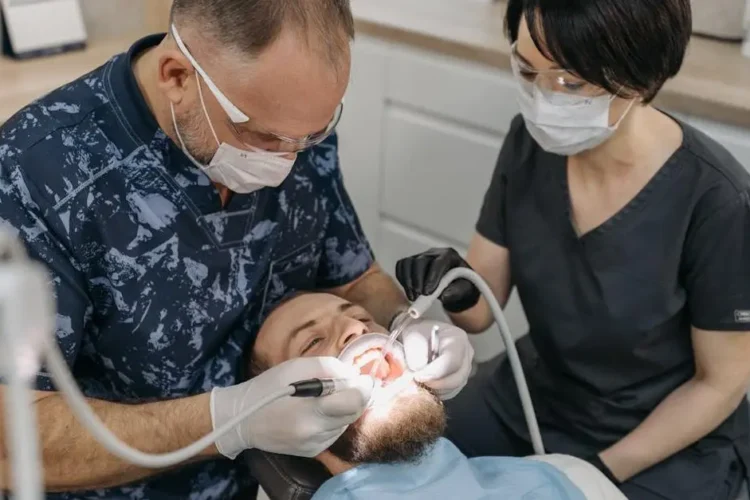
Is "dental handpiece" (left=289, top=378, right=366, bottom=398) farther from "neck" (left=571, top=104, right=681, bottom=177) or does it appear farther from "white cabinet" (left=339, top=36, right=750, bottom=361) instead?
"white cabinet" (left=339, top=36, right=750, bottom=361)

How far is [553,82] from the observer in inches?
57.0

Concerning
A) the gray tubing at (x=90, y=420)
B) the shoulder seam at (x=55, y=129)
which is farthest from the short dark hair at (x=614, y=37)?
the gray tubing at (x=90, y=420)

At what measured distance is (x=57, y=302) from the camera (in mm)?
1193

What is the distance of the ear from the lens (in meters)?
1.20

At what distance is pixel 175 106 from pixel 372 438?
1.95 feet

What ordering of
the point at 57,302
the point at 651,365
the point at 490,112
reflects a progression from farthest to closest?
the point at 490,112
the point at 651,365
the point at 57,302

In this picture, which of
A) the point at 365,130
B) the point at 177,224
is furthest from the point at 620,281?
the point at 365,130

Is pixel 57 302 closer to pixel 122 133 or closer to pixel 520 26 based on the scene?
pixel 122 133

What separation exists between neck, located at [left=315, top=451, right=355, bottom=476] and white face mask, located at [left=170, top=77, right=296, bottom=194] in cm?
46

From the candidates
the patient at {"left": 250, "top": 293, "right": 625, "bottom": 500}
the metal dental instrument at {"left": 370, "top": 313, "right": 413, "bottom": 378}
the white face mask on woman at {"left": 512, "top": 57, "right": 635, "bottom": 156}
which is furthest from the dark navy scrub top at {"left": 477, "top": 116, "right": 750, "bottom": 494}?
the metal dental instrument at {"left": 370, "top": 313, "right": 413, "bottom": 378}

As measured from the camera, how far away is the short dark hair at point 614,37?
1.34m

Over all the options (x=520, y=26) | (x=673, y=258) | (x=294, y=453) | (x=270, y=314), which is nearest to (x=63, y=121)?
(x=270, y=314)

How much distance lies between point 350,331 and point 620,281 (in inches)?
20.0

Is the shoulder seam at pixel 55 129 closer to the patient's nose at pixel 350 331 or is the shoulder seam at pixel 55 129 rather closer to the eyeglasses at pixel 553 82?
the patient's nose at pixel 350 331
